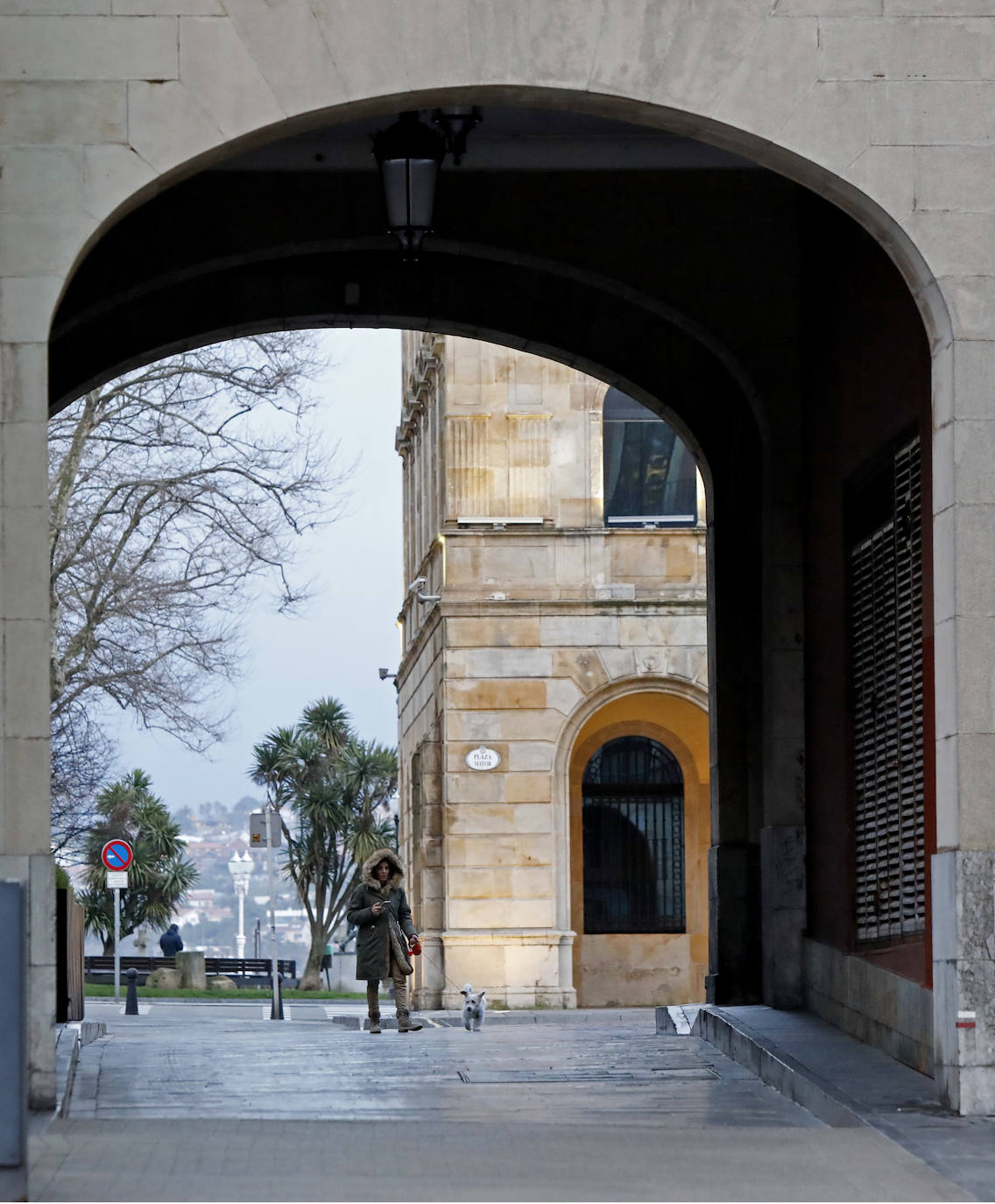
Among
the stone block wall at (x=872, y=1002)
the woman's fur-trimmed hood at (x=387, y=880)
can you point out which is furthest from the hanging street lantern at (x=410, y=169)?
the woman's fur-trimmed hood at (x=387, y=880)

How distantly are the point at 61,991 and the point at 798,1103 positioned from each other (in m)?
8.01

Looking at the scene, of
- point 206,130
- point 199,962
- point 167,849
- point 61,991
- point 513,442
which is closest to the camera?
point 206,130

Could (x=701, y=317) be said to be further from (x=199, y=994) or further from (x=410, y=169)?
(x=199, y=994)

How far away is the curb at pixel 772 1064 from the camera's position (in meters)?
9.35

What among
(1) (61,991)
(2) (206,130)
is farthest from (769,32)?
(1) (61,991)

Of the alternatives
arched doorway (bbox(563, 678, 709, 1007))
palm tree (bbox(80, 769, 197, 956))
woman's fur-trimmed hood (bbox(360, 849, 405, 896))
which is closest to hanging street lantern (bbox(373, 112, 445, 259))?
woman's fur-trimmed hood (bbox(360, 849, 405, 896))

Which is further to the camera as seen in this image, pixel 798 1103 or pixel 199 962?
pixel 199 962

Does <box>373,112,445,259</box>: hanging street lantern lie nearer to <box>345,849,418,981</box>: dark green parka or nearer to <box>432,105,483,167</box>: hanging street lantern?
<box>432,105,483,167</box>: hanging street lantern

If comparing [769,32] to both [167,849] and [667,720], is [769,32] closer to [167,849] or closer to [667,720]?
[667,720]

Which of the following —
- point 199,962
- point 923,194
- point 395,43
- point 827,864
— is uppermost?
point 395,43

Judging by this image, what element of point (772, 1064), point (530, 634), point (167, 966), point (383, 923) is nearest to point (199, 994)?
point (167, 966)

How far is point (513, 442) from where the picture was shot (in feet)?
91.7

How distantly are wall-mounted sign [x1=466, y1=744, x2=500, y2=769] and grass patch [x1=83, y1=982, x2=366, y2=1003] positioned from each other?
9.85 metres

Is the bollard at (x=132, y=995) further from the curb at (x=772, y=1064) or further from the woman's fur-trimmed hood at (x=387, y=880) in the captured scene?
the curb at (x=772, y=1064)
